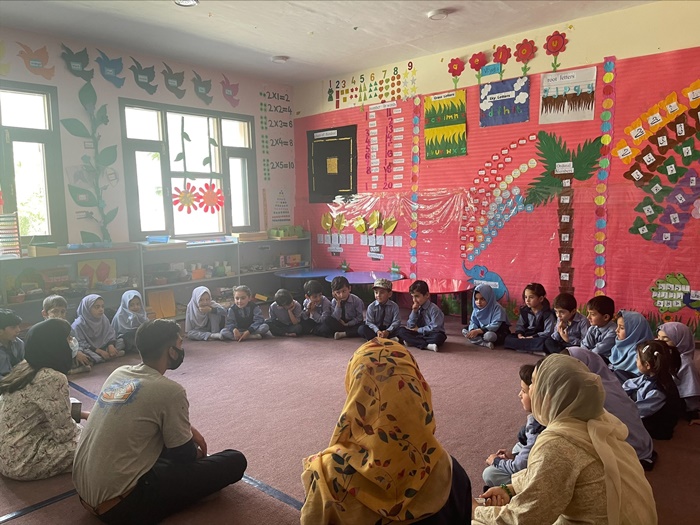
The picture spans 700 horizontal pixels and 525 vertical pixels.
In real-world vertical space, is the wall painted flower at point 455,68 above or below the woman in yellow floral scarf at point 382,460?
above

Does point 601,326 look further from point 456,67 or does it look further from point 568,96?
point 456,67

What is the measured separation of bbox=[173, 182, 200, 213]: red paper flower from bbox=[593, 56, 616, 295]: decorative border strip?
14.9ft

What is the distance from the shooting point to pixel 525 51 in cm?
526

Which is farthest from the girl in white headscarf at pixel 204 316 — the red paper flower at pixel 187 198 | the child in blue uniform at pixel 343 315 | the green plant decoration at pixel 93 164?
the red paper flower at pixel 187 198

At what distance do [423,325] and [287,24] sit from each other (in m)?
3.14

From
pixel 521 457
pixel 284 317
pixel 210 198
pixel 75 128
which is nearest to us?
pixel 521 457

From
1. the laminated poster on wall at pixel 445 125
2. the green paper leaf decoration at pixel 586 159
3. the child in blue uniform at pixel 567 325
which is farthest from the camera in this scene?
the laminated poster on wall at pixel 445 125

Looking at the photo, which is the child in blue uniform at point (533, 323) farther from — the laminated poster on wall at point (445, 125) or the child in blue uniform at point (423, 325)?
the laminated poster on wall at point (445, 125)

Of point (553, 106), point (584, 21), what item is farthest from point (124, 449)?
point (584, 21)

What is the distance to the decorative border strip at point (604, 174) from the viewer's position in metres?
4.81

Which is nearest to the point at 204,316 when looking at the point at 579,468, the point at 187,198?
the point at 187,198

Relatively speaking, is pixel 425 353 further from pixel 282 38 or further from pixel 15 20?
pixel 15 20

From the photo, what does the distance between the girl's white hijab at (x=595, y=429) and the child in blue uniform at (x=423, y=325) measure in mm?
3156

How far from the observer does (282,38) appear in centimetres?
534
